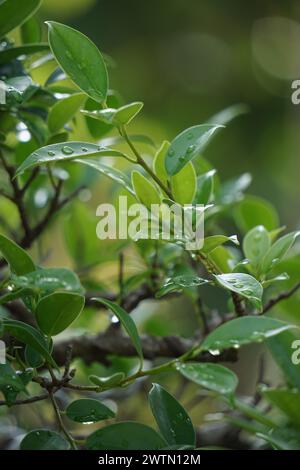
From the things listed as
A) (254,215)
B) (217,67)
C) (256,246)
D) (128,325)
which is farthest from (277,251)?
(217,67)

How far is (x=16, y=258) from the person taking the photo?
54 cm

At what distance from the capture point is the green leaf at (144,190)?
58 centimetres

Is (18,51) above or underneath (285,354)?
above

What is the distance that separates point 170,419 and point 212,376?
0.10m

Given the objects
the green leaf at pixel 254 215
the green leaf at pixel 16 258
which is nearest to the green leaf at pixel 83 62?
the green leaf at pixel 16 258

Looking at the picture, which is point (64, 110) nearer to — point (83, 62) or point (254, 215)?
point (83, 62)

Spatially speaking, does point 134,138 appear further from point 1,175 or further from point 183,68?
point 183,68

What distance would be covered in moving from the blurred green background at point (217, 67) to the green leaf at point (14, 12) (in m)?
1.57

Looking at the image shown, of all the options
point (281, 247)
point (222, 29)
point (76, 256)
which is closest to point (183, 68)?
point (222, 29)

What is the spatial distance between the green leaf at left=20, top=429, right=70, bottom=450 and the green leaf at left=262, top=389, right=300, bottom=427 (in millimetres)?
199

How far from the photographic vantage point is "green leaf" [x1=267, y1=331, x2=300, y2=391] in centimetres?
69

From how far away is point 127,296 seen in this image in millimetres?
840

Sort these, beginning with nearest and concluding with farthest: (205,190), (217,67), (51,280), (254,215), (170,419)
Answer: (51,280) < (170,419) < (205,190) < (254,215) < (217,67)

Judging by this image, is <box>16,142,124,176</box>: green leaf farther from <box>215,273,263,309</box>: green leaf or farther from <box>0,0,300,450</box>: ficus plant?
<box>215,273,263,309</box>: green leaf
